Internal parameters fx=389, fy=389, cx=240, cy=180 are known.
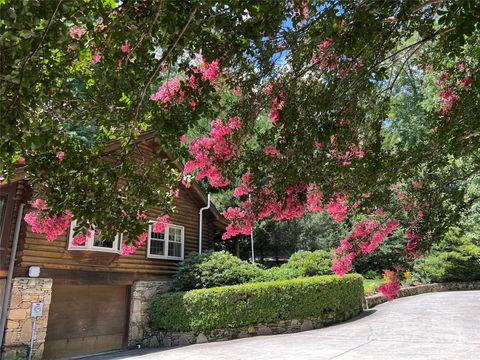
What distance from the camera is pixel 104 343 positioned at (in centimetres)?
1210

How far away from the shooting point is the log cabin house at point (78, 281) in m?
9.74

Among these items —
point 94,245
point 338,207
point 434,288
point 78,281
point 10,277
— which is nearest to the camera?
point 338,207

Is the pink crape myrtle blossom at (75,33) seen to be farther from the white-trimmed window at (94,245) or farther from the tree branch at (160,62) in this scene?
the white-trimmed window at (94,245)

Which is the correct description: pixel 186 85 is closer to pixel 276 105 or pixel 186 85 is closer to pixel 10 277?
pixel 276 105

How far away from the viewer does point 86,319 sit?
11922 mm

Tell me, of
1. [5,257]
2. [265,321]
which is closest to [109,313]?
[5,257]

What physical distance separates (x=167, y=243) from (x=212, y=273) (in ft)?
7.59

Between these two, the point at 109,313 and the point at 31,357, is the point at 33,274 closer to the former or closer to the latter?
the point at 31,357

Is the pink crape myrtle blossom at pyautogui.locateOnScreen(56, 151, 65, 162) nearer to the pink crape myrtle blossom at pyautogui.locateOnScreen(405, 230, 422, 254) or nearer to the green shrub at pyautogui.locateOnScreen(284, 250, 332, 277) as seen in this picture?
the pink crape myrtle blossom at pyautogui.locateOnScreen(405, 230, 422, 254)

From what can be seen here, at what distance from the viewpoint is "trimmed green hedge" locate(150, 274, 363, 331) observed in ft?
36.9

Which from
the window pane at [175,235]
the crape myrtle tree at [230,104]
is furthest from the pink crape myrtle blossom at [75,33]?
the window pane at [175,235]

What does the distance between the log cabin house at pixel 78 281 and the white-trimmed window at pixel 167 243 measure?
0.03m

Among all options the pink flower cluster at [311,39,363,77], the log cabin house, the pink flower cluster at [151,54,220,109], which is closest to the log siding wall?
the log cabin house

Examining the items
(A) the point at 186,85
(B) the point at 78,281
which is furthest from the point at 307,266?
(A) the point at 186,85
